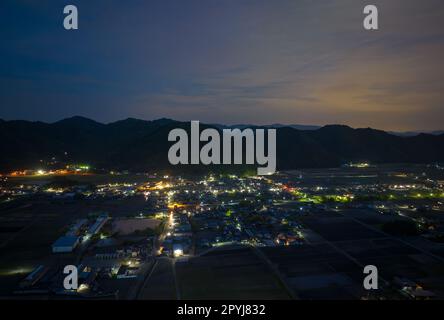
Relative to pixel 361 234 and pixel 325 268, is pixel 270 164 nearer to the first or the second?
pixel 361 234

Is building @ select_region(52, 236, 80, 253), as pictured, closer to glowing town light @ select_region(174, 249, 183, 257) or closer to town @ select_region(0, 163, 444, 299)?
town @ select_region(0, 163, 444, 299)

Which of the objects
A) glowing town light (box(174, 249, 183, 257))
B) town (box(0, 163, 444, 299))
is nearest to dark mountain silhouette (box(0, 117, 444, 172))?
town (box(0, 163, 444, 299))

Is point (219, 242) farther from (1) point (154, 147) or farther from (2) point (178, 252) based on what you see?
(1) point (154, 147)

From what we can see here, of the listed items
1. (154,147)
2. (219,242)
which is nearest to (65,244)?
(219,242)

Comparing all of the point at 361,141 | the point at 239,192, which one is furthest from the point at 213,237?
the point at 361,141

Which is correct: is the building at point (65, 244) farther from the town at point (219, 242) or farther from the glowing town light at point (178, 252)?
the glowing town light at point (178, 252)

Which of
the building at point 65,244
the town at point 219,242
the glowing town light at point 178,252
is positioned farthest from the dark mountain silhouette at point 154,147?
the glowing town light at point 178,252
